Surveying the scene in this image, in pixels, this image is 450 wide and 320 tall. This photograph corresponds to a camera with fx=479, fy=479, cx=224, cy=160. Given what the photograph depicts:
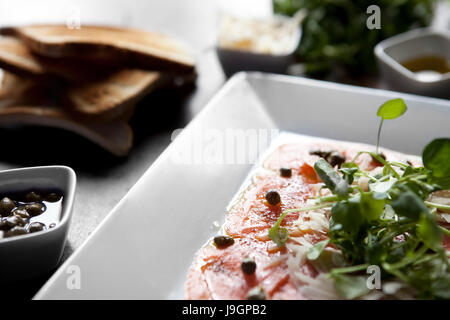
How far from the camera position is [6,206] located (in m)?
1.77

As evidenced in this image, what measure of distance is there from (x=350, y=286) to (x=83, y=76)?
6.28ft

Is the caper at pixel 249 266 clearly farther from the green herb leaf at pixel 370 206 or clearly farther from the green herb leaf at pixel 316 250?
the green herb leaf at pixel 370 206

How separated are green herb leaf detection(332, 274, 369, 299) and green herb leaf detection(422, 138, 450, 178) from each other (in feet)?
1.58

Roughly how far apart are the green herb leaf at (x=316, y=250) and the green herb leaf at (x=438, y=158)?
0.46 m

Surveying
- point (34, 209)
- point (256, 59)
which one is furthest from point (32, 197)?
point (256, 59)

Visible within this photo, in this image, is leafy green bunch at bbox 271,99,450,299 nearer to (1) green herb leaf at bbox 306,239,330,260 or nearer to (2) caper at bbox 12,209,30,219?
(1) green herb leaf at bbox 306,239,330,260

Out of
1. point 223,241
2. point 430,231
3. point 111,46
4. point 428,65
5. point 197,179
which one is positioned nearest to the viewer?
point 430,231

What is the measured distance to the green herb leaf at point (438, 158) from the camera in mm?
1688

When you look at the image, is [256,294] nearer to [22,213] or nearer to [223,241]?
[223,241]

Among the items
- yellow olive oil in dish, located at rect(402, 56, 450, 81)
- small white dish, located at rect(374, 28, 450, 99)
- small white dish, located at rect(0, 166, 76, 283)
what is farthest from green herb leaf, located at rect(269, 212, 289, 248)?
yellow olive oil in dish, located at rect(402, 56, 450, 81)

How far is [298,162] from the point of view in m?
2.24

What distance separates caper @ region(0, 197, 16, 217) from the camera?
1759 mm

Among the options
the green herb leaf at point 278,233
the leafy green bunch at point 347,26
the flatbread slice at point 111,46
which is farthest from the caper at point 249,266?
the leafy green bunch at point 347,26
